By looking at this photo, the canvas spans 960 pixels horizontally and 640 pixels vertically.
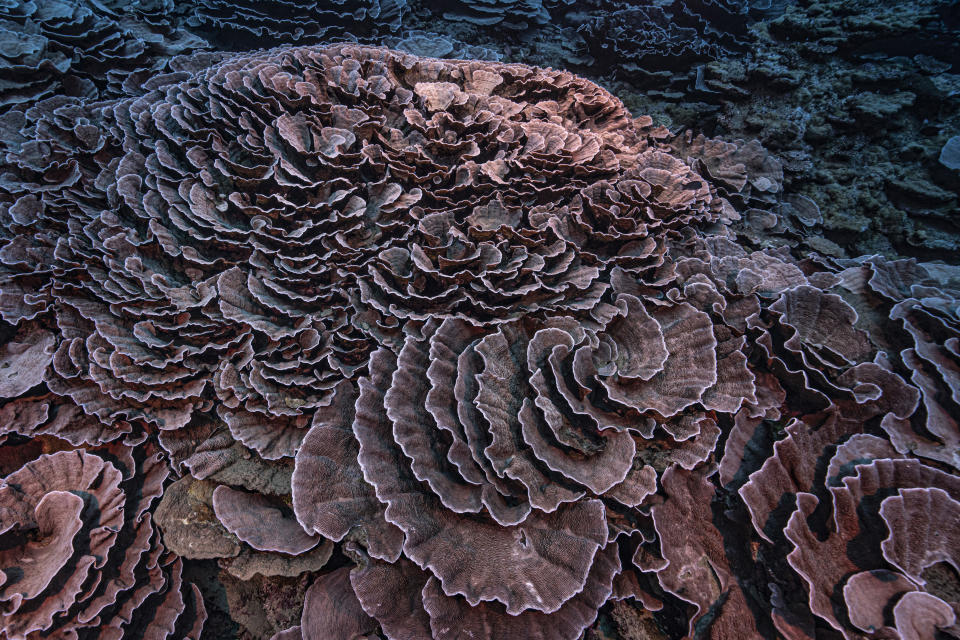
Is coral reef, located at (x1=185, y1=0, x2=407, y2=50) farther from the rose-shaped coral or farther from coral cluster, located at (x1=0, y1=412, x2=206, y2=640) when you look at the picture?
the rose-shaped coral

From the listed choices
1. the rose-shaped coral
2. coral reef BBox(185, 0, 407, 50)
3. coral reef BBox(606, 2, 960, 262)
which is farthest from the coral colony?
coral reef BBox(185, 0, 407, 50)

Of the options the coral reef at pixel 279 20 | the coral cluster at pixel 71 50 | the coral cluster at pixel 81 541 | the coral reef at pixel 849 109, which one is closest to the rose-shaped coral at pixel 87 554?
the coral cluster at pixel 81 541

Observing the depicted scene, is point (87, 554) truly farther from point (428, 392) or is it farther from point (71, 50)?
point (71, 50)

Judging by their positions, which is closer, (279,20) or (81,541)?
(81,541)

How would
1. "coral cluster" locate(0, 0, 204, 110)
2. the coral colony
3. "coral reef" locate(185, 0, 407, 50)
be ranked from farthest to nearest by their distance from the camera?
"coral reef" locate(185, 0, 407, 50)
"coral cluster" locate(0, 0, 204, 110)
the coral colony

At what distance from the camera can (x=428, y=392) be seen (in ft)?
8.52

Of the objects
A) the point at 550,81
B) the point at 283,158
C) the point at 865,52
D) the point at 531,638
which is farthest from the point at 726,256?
the point at 865,52

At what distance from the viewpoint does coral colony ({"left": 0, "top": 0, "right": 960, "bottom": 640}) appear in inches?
88.5

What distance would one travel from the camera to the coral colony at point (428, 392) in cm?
225

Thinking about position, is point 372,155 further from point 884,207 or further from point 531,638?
point 884,207

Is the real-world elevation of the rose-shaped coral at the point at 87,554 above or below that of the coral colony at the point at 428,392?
below

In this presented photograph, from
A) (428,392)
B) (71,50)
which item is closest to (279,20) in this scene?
(71,50)

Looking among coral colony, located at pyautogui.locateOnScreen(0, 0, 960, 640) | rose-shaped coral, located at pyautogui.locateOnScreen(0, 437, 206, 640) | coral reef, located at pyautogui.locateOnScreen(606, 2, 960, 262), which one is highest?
coral reef, located at pyautogui.locateOnScreen(606, 2, 960, 262)

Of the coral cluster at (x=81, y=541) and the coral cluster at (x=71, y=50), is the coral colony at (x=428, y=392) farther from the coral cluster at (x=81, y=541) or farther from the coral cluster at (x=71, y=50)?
the coral cluster at (x=71, y=50)
